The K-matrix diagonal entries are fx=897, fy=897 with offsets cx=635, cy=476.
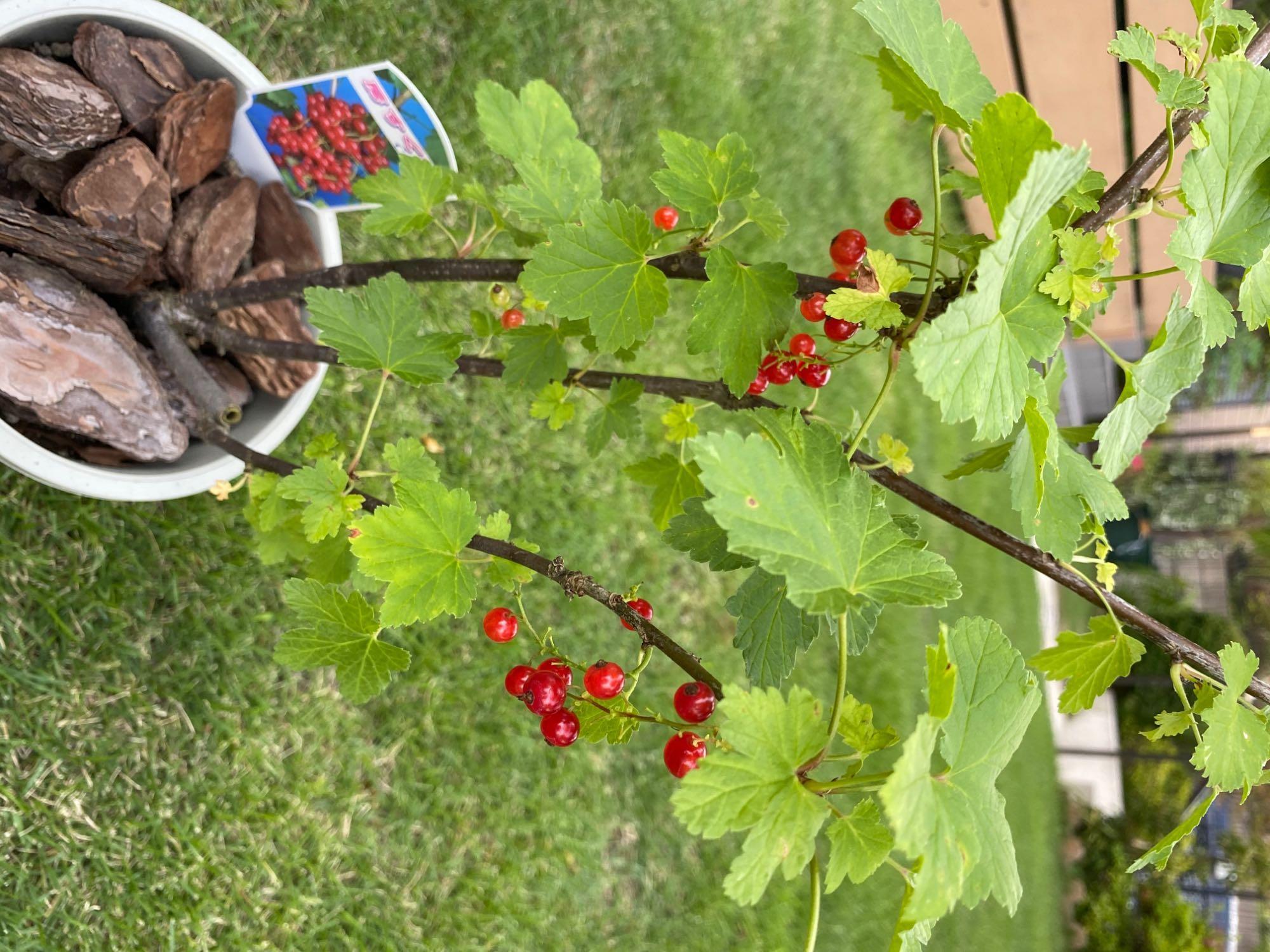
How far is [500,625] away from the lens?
101 centimetres

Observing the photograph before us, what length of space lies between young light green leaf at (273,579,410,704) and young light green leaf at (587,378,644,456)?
0.40 metres

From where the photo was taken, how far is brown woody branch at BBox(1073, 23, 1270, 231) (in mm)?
808

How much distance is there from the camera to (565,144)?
1187mm

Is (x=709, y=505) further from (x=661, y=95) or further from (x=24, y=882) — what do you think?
(x=661, y=95)

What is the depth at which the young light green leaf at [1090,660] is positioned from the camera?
0.93 metres

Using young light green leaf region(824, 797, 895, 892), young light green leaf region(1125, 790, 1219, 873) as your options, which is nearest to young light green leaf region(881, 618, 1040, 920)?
young light green leaf region(824, 797, 895, 892)

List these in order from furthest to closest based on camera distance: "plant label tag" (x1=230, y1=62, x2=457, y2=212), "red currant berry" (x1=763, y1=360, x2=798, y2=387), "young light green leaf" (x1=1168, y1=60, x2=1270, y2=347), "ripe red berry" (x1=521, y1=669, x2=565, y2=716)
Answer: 1. "plant label tag" (x1=230, y1=62, x2=457, y2=212)
2. "red currant berry" (x1=763, y1=360, x2=798, y2=387)
3. "ripe red berry" (x1=521, y1=669, x2=565, y2=716)
4. "young light green leaf" (x1=1168, y1=60, x2=1270, y2=347)

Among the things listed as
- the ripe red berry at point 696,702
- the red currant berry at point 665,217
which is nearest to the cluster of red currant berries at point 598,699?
the ripe red berry at point 696,702

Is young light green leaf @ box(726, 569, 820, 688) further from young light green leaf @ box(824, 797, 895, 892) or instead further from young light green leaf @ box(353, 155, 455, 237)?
young light green leaf @ box(353, 155, 455, 237)

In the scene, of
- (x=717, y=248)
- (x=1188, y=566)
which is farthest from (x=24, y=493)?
(x=1188, y=566)

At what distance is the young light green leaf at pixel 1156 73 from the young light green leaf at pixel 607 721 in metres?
0.72

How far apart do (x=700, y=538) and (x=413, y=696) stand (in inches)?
45.0

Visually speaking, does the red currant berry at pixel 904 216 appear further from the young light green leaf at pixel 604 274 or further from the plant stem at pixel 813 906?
the plant stem at pixel 813 906

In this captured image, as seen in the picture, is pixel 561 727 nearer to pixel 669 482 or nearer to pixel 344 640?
pixel 344 640
